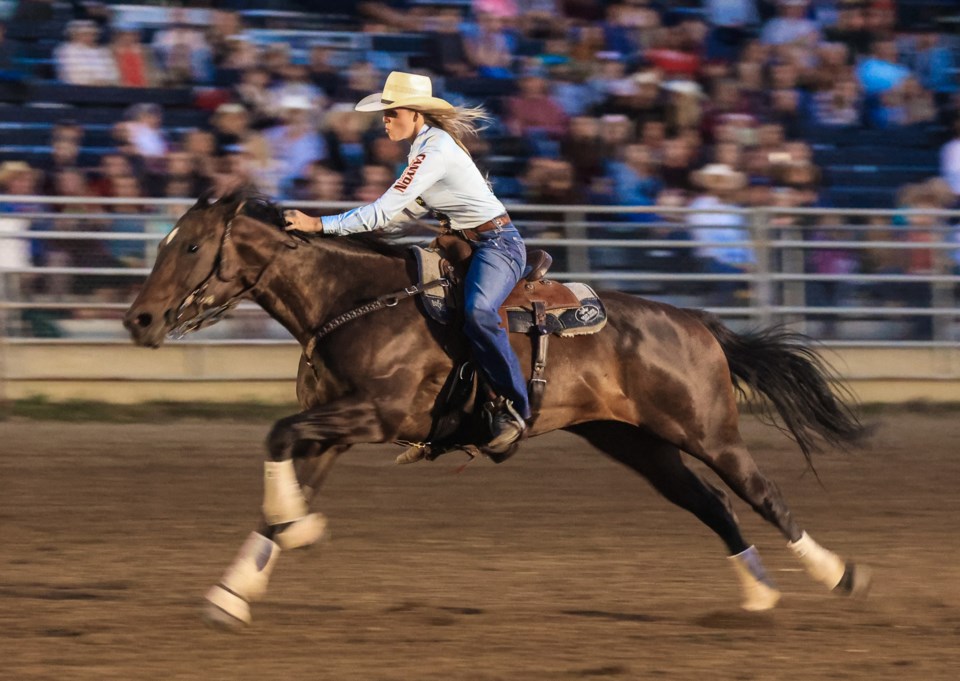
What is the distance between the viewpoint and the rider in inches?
220

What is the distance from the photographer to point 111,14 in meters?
12.7

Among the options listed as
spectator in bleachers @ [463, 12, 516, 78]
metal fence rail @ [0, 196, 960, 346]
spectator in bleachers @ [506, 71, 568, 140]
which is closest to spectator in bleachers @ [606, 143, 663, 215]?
metal fence rail @ [0, 196, 960, 346]

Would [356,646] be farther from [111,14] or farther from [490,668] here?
[111,14]

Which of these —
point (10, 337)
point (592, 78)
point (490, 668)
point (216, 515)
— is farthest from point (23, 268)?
point (490, 668)

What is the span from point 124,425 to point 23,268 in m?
1.37

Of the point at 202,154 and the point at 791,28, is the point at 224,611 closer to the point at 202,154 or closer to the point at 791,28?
the point at 202,154

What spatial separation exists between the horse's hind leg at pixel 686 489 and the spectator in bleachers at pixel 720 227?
18.2 ft

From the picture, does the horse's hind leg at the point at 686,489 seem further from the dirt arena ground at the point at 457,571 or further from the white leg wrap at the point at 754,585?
the dirt arena ground at the point at 457,571

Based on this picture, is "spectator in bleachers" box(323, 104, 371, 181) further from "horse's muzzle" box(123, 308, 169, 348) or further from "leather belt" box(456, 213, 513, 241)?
"horse's muzzle" box(123, 308, 169, 348)

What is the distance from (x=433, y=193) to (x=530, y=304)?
0.59m

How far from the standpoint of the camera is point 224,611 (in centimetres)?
528

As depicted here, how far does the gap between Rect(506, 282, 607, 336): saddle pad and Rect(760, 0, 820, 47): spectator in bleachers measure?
8.24 meters

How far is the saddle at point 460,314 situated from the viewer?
573 cm

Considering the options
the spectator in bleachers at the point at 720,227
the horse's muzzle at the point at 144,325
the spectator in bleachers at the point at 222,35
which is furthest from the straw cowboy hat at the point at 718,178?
Result: the horse's muzzle at the point at 144,325
